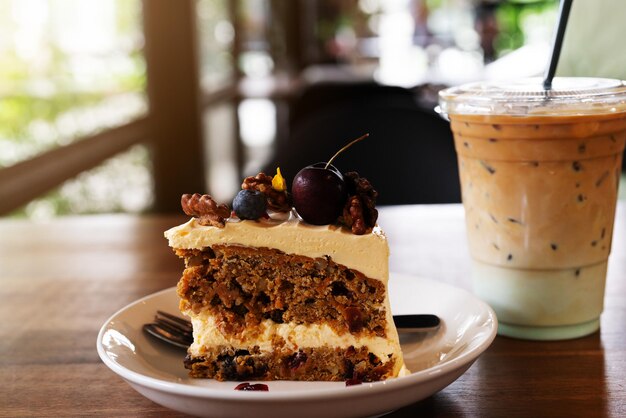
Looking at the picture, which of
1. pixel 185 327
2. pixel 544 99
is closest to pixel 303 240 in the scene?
pixel 185 327

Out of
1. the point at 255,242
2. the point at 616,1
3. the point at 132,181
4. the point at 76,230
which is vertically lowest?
the point at 132,181

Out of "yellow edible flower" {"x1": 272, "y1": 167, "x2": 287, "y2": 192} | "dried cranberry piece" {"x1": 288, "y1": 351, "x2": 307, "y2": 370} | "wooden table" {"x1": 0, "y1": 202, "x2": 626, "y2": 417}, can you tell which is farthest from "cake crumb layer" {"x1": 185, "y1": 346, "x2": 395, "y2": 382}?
"yellow edible flower" {"x1": 272, "y1": 167, "x2": 287, "y2": 192}

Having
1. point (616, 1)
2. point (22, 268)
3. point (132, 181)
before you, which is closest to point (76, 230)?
point (22, 268)

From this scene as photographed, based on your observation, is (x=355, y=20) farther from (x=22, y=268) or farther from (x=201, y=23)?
(x=22, y=268)

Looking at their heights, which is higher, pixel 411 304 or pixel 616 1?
pixel 616 1

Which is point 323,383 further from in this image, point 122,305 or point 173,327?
point 122,305

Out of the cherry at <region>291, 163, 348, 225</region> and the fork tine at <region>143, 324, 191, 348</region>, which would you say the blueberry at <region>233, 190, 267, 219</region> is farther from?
the fork tine at <region>143, 324, 191, 348</region>
